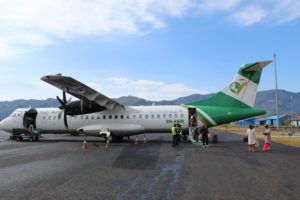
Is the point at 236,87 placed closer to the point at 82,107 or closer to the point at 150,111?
the point at 150,111

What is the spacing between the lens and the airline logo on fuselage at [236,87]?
26.8 meters

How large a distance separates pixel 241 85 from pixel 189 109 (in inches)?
191

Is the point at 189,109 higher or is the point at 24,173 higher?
the point at 189,109

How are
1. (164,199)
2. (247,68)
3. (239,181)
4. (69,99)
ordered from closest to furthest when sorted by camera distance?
(164,199), (239,181), (247,68), (69,99)

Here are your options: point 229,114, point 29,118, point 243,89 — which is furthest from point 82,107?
point 243,89

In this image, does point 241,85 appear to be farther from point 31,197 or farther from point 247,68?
point 31,197

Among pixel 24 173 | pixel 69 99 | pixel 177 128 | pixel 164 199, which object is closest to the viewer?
pixel 164 199

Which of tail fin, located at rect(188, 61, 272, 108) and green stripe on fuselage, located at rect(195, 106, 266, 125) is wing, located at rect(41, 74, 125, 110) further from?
tail fin, located at rect(188, 61, 272, 108)

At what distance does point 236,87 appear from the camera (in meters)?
27.0

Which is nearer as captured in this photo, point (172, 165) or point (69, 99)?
point (172, 165)

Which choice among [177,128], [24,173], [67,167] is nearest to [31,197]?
[24,173]

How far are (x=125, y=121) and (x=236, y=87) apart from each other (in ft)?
33.0

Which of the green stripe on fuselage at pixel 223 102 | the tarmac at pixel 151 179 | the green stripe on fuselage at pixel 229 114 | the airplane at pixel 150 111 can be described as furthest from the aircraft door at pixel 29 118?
the tarmac at pixel 151 179

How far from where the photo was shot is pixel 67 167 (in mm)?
12820
